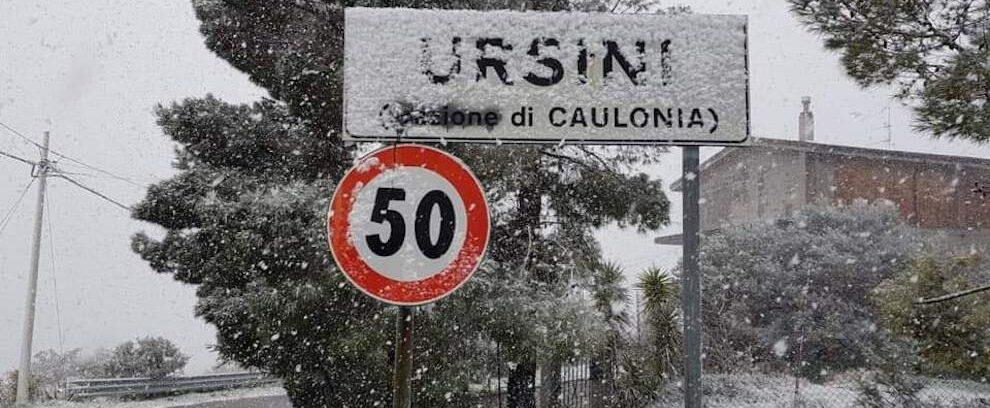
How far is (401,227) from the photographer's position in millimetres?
2545

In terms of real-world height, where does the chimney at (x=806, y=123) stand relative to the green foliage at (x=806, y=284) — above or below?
above

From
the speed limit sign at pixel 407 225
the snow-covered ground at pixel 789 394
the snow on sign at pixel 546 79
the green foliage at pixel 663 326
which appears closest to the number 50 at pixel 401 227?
the speed limit sign at pixel 407 225

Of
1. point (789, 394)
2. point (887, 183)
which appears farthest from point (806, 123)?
point (789, 394)

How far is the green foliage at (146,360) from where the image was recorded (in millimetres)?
16594

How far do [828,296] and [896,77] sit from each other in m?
11.9

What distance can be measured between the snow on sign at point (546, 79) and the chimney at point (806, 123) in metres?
25.7

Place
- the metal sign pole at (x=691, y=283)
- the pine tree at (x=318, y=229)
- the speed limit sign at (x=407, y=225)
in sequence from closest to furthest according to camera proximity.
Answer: the speed limit sign at (x=407, y=225), the metal sign pole at (x=691, y=283), the pine tree at (x=318, y=229)

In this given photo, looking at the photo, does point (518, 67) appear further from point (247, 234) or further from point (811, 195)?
point (811, 195)

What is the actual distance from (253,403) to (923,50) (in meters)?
12.7

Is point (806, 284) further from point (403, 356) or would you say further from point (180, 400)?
point (403, 356)

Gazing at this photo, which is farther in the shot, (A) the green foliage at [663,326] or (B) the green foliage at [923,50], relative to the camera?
(A) the green foliage at [663,326]

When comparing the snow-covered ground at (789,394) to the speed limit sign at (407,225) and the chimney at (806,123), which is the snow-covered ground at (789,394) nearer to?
the speed limit sign at (407,225)

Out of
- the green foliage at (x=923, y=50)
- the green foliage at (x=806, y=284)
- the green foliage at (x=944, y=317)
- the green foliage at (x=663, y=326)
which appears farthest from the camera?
the green foliage at (x=806, y=284)

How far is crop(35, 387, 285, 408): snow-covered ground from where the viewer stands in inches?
553
